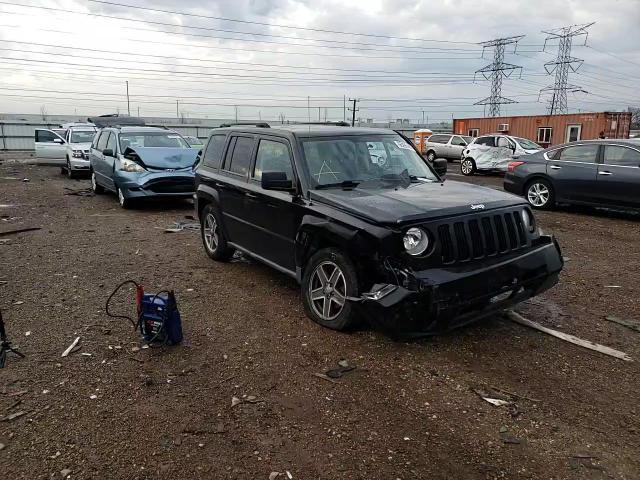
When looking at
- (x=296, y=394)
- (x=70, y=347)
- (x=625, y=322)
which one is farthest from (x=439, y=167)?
(x=70, y=347)

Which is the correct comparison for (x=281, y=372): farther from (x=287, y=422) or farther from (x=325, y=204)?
(x=325, y=204)

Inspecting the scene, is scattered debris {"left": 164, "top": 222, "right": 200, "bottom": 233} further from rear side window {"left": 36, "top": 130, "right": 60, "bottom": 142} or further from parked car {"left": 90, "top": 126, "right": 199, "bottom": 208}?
rear side window {"left": 36, "top": 130, "right": 60, "bottom": 142}

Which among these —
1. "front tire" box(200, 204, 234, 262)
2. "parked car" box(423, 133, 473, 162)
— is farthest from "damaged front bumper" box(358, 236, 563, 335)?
"parked car" box(423, 133, 473, 162)

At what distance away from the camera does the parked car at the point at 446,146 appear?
2588 cm

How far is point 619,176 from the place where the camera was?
9336 millimetres

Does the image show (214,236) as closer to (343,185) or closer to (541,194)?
(343,185)

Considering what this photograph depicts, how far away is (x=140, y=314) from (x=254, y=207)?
175cm

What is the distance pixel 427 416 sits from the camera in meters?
3.10

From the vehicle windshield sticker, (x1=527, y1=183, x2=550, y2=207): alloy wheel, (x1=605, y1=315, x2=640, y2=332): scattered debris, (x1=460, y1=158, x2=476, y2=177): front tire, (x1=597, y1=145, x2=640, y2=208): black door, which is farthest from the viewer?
(x1=460, y1=158, x2=476, y2=177): front tire

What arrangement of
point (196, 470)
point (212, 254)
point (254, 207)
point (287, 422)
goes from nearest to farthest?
point (196, 470), point (287, 422), point (254, 207), point (212, 254)

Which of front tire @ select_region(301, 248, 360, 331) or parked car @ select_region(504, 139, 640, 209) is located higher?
parked car @ select_region(504, 139, 640, 209)

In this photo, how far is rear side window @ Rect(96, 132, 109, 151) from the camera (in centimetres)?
1239

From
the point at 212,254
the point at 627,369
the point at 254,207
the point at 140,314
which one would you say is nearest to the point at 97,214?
the point at 212,254

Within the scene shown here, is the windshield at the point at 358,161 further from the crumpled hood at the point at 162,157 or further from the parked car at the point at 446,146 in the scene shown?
the parked car at the point at 446,146
